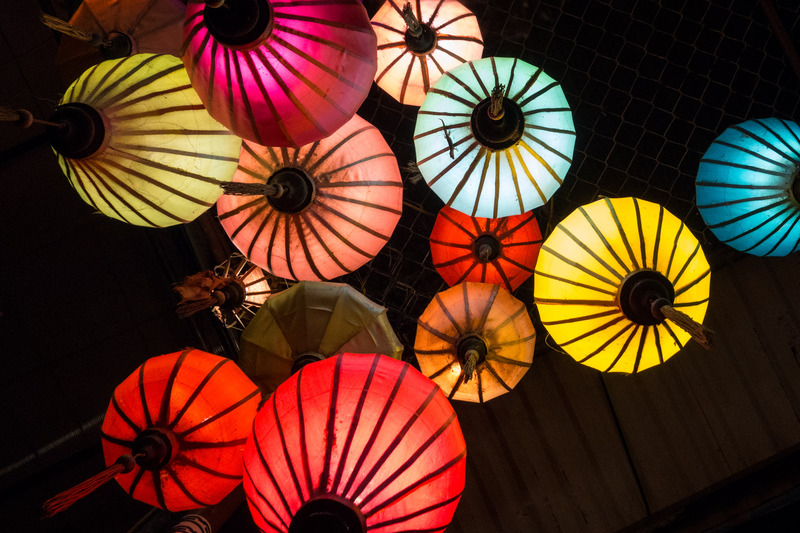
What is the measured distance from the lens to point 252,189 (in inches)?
107

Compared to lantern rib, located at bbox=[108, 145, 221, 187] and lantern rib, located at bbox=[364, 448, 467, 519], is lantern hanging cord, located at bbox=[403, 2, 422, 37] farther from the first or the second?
lantern rib, located at bbox=[364, 448, 467, 519]

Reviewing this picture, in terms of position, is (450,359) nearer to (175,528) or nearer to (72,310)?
(175,528)

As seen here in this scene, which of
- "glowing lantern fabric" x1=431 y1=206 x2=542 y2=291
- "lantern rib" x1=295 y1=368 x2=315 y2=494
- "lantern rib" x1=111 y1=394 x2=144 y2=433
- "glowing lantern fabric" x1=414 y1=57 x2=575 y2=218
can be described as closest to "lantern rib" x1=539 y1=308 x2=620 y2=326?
"glowing lantern fabric" x1=414 y1=57 x2=575 y2=218

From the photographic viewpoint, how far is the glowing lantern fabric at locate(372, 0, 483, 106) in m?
3.73

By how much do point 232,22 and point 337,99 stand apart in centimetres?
61

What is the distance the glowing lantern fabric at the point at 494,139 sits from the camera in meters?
3.17

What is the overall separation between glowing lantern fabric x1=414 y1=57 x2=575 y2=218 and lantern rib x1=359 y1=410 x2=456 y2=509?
168 cm

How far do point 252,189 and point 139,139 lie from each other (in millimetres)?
666

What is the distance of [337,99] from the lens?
8.22ft

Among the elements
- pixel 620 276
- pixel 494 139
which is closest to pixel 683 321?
pixel 620 276

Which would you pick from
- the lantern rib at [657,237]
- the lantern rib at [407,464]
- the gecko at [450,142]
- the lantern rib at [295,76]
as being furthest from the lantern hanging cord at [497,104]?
the lantern rib at [407,464]

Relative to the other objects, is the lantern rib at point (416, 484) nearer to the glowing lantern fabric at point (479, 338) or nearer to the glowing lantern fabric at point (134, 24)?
the glowing lantern fabric at point (479, 338)

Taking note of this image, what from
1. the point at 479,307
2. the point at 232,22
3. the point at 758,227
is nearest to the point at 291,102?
the point at 232,22

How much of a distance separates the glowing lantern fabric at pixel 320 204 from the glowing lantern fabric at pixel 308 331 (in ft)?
0.92
